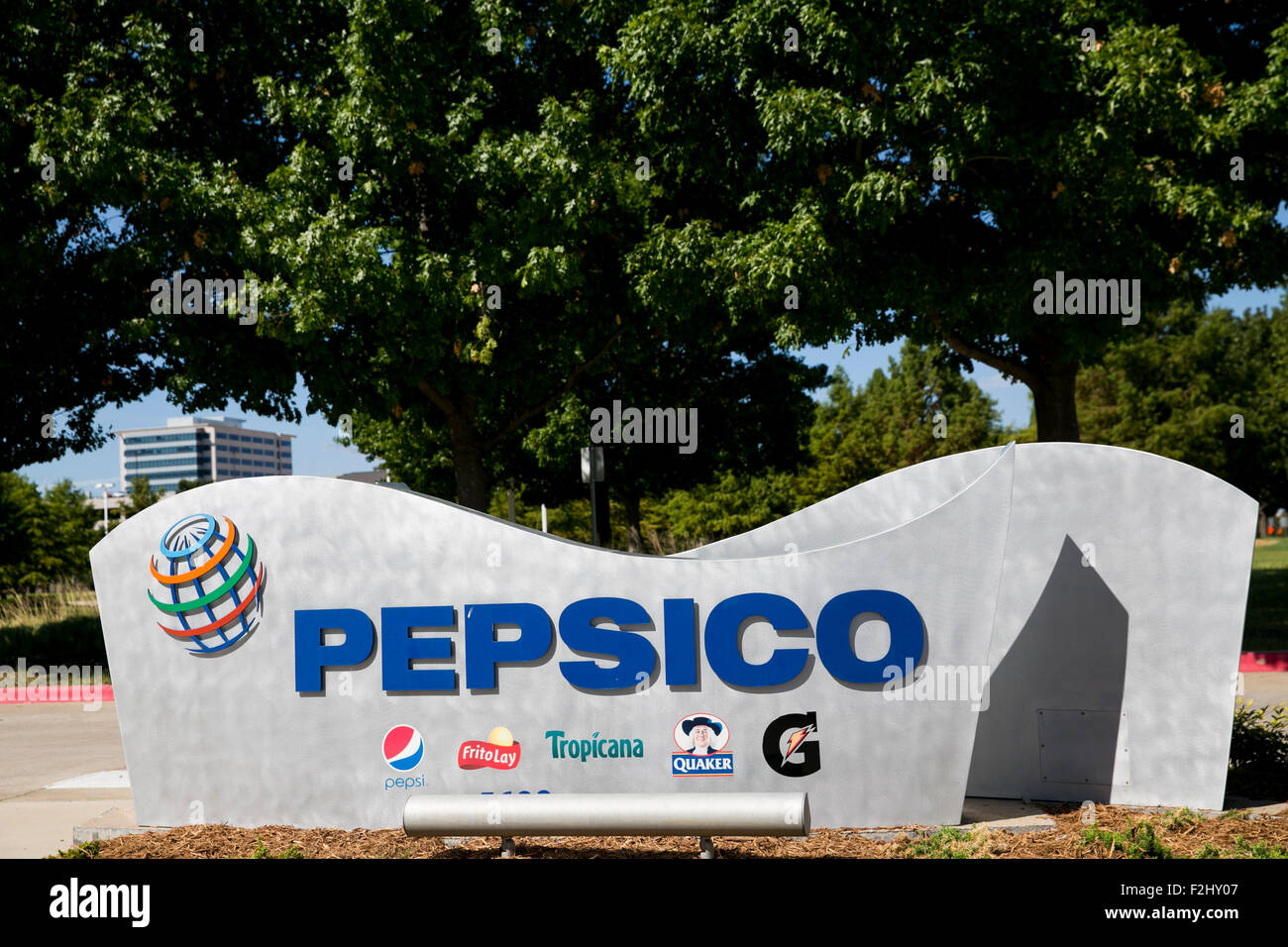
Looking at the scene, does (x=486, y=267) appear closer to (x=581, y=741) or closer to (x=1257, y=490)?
(x=581, y=741)

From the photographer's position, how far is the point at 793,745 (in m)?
5.98

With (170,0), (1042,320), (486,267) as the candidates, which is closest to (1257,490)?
(1042,320)

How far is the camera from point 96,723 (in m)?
12.4

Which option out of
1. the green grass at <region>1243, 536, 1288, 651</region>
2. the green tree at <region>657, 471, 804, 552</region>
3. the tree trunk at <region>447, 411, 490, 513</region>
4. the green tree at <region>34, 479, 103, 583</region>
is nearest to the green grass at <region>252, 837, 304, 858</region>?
the tree trunk at <region>447, 411, 490, 513</region>

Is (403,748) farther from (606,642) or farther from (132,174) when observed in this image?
(132,174)

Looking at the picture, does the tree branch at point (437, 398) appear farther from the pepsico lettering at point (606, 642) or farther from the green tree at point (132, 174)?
the pepsico lettering at point (606, 642)

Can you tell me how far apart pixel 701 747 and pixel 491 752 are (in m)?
1.34

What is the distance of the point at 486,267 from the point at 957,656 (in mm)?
9236

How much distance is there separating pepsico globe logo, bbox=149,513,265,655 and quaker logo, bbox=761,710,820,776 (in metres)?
3.48

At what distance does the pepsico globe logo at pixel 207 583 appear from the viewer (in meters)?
6.58

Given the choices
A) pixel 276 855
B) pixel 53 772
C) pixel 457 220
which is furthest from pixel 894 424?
pixel 276 855

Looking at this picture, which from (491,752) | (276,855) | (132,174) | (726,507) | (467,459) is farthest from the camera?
(726,507)

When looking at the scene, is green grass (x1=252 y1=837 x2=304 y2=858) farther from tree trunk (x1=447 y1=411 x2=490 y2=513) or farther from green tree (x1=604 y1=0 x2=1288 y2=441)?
tree trunk (x1=447 y1=411 x2=490 y2=513)

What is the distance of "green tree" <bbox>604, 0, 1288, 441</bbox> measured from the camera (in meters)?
10.9
